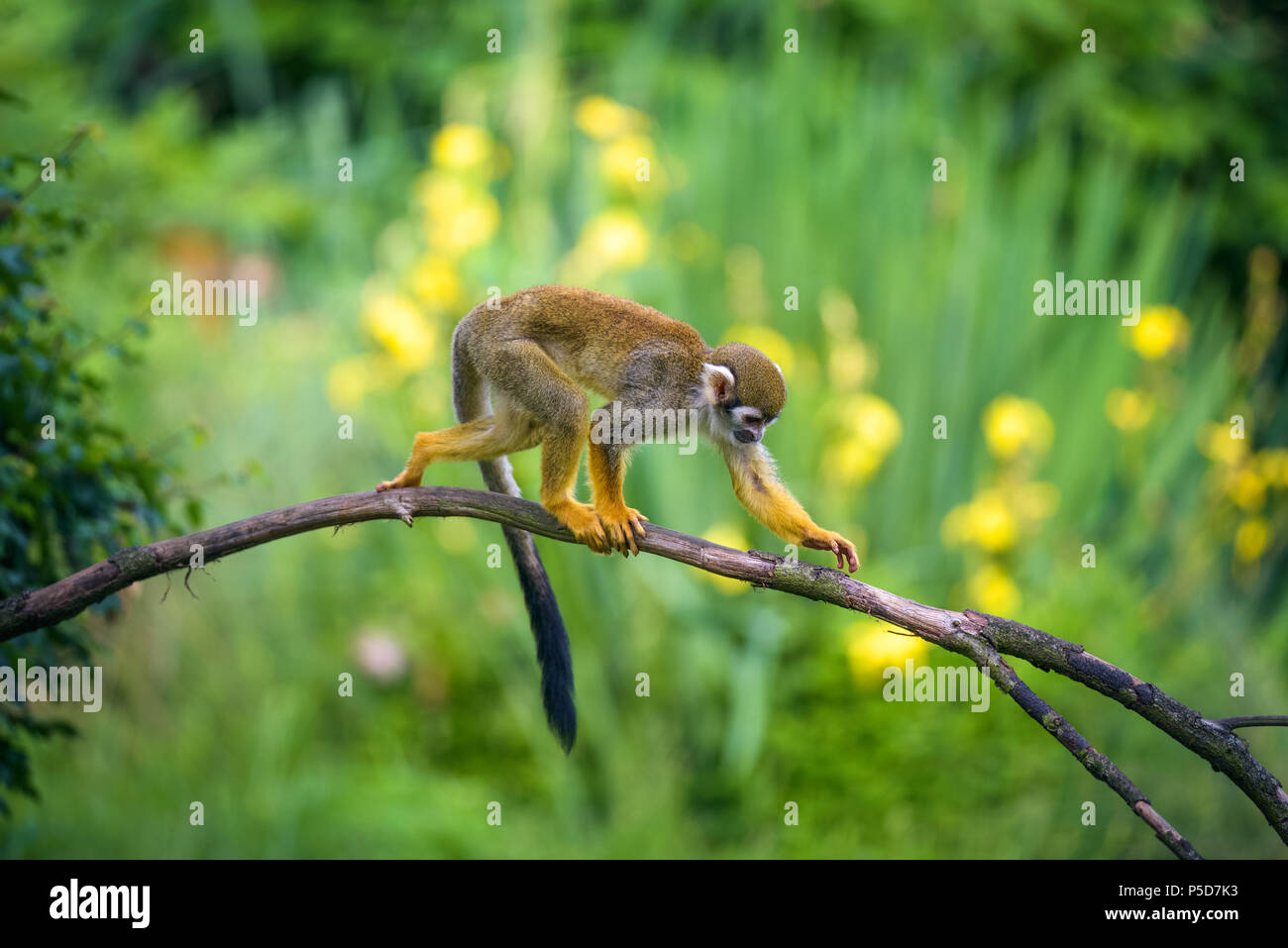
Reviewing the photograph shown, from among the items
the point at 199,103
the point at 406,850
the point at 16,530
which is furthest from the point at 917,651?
the point at 199,103

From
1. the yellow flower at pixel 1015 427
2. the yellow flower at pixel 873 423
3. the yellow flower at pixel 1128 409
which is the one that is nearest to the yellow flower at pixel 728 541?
the yellow flower at pixel 873 423

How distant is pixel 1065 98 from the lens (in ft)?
26.5

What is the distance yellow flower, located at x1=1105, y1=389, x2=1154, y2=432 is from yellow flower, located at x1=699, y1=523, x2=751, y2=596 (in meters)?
2.08

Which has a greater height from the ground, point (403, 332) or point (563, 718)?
point (403, 332)

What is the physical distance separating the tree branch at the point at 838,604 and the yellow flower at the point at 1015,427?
2.99m

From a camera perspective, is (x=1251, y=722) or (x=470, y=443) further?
(x=470, y=443)

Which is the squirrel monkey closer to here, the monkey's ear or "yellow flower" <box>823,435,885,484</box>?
the monkey's ear

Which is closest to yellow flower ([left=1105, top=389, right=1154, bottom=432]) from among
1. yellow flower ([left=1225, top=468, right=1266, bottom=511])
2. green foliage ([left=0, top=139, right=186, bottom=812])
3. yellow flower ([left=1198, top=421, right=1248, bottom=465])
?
yellow flower ([left=1198, top=421, right=1248, bottom=465])

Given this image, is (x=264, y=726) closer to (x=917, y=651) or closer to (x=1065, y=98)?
(x=917, y=651)

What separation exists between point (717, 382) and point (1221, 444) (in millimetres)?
3898

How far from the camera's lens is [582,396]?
11.0ft

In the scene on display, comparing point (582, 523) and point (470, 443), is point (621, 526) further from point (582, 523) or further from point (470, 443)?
point (470, 443)

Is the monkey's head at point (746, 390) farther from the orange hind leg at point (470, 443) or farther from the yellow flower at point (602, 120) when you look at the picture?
the yellow flower at point (602, 120)

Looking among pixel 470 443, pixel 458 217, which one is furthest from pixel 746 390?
pixel 458 217
